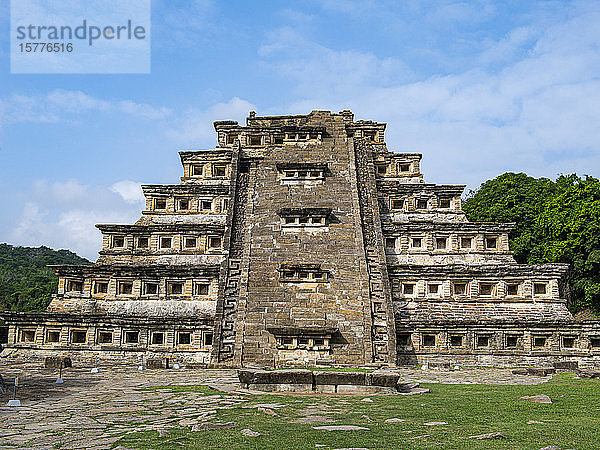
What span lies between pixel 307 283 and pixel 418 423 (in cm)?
1379

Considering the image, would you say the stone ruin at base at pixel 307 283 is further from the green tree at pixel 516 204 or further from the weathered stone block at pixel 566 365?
the green tree at pixel 516 204

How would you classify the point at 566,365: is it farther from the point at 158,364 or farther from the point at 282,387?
the point at 158,364

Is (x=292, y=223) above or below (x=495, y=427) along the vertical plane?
above

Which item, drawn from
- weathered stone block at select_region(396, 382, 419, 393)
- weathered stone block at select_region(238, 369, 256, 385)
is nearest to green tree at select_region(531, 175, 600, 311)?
weathered stone block at select_region(396, 382, 419, 393)

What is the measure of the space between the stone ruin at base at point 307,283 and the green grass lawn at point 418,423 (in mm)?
7872

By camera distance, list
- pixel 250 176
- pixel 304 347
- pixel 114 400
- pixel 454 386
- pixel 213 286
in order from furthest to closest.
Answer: pixel 250 176, pixel 213 286, pixel 304 347, pixel 454 386, pixel 114 400

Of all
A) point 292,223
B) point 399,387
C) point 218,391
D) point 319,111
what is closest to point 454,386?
point 399,387

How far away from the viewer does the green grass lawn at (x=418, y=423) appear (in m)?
6.75

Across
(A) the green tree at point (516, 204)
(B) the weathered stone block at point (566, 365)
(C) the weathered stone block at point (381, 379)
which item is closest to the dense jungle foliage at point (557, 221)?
(A) the green tree at point (516, 204)

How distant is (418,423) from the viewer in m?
8.17

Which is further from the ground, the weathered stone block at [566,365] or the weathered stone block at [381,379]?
the weathered stone block at [381,379]

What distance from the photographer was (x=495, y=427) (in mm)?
7723

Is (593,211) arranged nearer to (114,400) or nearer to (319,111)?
(319,111)

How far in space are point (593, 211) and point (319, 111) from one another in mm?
16797
